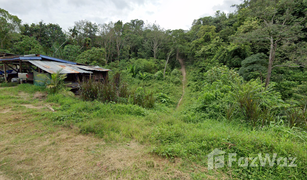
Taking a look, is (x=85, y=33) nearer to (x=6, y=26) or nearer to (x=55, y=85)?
A: (x=6, y=26)

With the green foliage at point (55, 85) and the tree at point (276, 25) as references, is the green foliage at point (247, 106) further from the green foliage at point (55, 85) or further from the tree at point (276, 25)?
the green foliage at point (55, 85)

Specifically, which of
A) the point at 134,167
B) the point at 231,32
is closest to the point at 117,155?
the point at 134,167

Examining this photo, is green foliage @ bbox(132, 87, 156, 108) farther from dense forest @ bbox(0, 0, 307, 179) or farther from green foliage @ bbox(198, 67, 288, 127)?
green foliage @ bbox(198, 67, 288, 127)

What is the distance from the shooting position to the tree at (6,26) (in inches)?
709

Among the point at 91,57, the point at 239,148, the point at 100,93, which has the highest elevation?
the point at 91,57

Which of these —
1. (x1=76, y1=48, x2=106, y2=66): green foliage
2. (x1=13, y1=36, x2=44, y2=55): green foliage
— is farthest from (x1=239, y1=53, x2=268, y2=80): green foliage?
(x1=13, y1=36, x2=44, y2=55): green foliage

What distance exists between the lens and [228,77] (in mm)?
8641

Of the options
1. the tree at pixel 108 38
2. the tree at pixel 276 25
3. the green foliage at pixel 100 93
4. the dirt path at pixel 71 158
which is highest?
the tree at pixel 108 38

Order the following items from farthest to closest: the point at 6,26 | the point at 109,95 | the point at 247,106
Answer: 1. the point at 6,26
2. the point at 109,95
3. the point at 247,106

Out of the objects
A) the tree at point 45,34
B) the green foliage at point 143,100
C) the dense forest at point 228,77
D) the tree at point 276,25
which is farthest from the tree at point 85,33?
the tree at point 276,25

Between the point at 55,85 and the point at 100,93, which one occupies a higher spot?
the point at 55,85

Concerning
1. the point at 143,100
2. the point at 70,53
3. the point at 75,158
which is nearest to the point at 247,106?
the point at 143,100

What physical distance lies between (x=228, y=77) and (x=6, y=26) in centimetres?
2992

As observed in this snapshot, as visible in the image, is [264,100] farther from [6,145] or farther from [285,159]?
[6,145]
